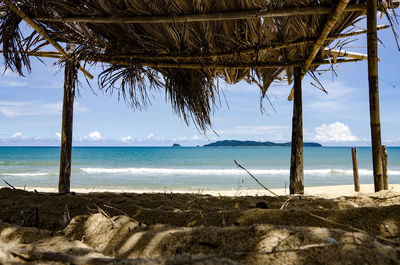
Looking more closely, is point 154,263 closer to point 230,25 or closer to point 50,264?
point 50,264

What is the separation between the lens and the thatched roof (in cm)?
285

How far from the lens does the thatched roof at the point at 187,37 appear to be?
2848 millimetres

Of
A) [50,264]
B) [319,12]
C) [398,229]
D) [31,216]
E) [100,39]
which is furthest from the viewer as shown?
[100,39]

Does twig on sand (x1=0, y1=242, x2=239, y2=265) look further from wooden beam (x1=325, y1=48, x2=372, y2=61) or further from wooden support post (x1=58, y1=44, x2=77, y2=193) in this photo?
wooden beam (x1=325, y1=48, x2=372, y2=61)

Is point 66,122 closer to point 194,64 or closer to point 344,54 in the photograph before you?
point 194,64

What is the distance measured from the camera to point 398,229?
161cm

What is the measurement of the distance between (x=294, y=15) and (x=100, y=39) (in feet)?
7.60

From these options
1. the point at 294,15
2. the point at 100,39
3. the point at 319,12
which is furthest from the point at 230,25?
the point at 100,39

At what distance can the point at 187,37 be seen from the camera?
11.0 ft

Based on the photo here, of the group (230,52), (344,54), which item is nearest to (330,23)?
(230,52)

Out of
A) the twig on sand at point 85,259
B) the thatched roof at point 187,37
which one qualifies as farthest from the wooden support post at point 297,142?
the twig on sand at point 85,259

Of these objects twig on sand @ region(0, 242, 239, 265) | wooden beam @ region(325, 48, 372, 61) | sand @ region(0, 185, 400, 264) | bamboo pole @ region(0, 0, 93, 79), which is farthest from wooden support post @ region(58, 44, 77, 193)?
A: wooden beam @ region(325, 48, 372, 61)

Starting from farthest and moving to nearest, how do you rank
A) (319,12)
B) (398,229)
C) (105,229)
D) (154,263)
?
(319,12) < (105,229) < (398,229) < (154,263)

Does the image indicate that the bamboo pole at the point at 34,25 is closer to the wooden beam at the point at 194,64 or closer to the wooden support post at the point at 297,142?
the wooden beam at the point at 194,64
